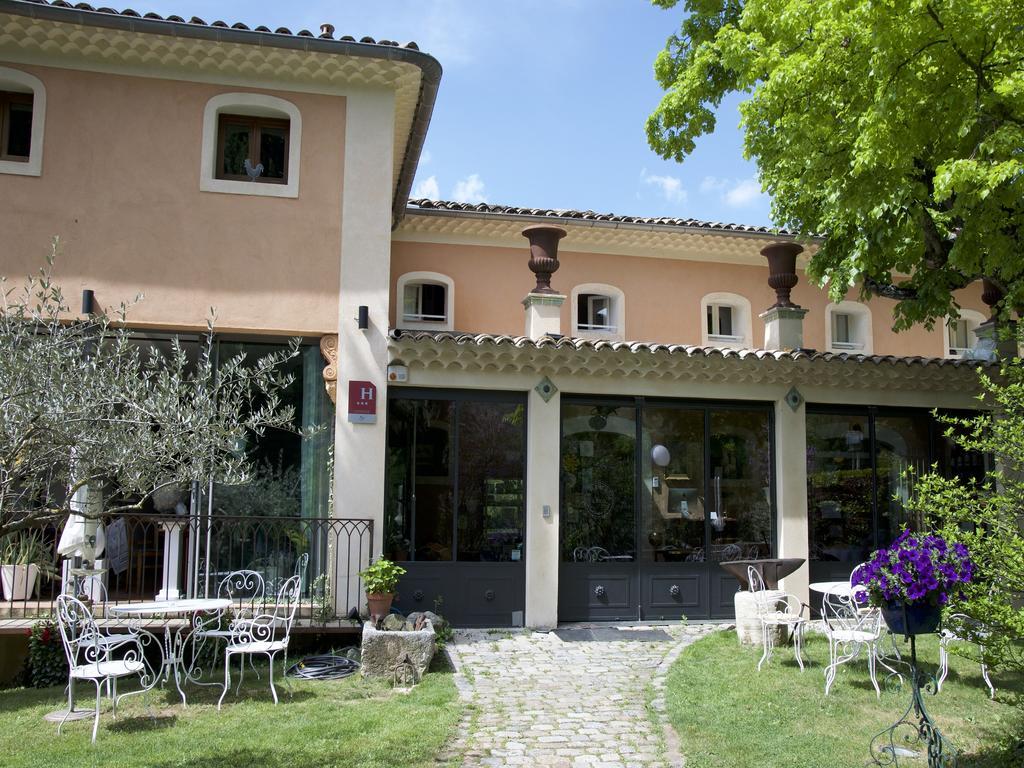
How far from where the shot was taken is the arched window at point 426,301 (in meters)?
15.0

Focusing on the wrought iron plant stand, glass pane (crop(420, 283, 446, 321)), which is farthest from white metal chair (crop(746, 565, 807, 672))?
glass pane (crop(420, 283, 446, 321))

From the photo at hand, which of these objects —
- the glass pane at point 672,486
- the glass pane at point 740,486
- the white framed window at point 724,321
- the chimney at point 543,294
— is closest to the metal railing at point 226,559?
the chimney at point 543,294

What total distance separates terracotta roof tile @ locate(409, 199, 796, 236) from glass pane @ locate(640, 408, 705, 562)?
165 inches

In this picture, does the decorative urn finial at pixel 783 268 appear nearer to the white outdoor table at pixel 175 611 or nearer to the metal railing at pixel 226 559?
the metal railing at pixel 226 559

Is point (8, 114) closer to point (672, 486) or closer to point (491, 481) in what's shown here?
point (491, 481)

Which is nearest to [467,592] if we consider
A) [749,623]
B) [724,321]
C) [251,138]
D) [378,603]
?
[378,603]

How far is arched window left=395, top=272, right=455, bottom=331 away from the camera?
15.0 m

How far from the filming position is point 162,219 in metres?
10.6

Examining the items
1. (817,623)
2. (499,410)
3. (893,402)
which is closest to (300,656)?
(499,410)

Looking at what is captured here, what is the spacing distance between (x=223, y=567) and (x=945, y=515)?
26.4 ft

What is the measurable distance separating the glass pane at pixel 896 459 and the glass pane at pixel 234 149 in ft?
32.2

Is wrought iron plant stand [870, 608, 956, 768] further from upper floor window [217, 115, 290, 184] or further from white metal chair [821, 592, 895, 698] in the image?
upper floor window [217, 115, 290, 184]

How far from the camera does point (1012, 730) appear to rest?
6.81 m

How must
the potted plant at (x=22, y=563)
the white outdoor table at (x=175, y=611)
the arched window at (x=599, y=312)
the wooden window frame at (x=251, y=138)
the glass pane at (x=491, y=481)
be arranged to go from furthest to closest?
the arched window at (x=599, y=312) → the glass pane at (x=491, y=481) → the wooden window frame at (x=251, y=138) → the potted plant at (x=22, y=563) → the white outdoor table at (x=175, y=611)
